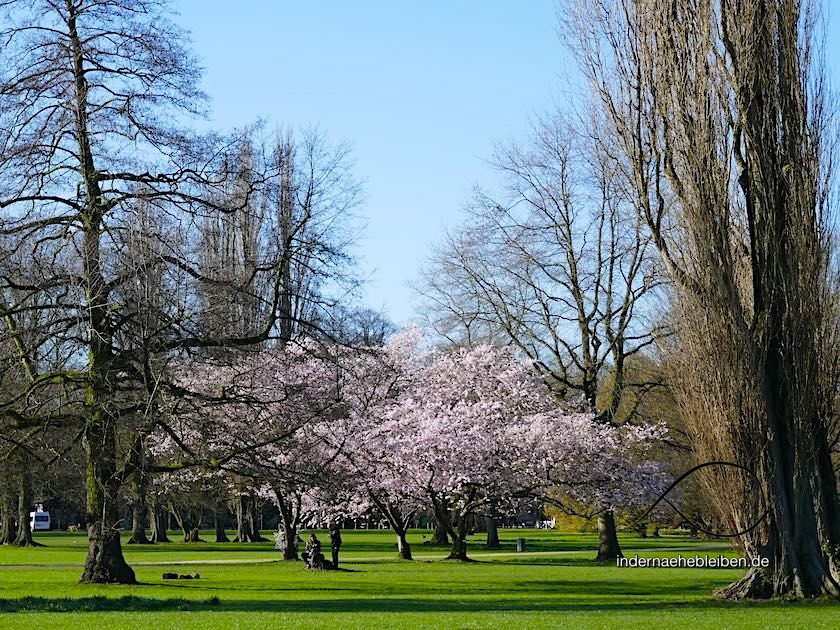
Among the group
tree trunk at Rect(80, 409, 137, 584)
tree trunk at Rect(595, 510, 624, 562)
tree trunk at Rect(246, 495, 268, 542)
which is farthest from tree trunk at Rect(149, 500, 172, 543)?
tree trunk at Rect(80, 409, 137, 584)

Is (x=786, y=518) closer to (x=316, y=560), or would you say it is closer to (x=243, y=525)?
(x=316, y=560)

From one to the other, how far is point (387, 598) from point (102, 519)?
226 inches

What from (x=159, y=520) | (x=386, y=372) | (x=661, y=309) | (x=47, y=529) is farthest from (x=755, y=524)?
(x=47, y=529)

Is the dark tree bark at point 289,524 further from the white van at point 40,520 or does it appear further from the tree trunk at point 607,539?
the white van at point 40,520

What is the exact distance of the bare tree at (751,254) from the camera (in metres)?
18.5

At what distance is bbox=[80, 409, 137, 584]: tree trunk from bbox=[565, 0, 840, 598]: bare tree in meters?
11.0

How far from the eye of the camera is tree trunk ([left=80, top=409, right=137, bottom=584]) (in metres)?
22.5

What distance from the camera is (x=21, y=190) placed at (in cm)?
2089

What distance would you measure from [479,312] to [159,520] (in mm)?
29422

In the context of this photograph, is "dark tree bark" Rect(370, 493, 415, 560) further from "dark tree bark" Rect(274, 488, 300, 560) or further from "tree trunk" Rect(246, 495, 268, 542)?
"tree trunk" Rect(246, 495, 268, 542)

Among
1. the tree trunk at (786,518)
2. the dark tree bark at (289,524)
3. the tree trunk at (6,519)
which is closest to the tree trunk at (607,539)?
the dark tree bark at (289,524)

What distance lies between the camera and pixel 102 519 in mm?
22500

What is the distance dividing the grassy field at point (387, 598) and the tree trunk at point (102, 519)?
50 cm

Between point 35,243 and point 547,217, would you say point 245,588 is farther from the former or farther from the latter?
point 547,217
